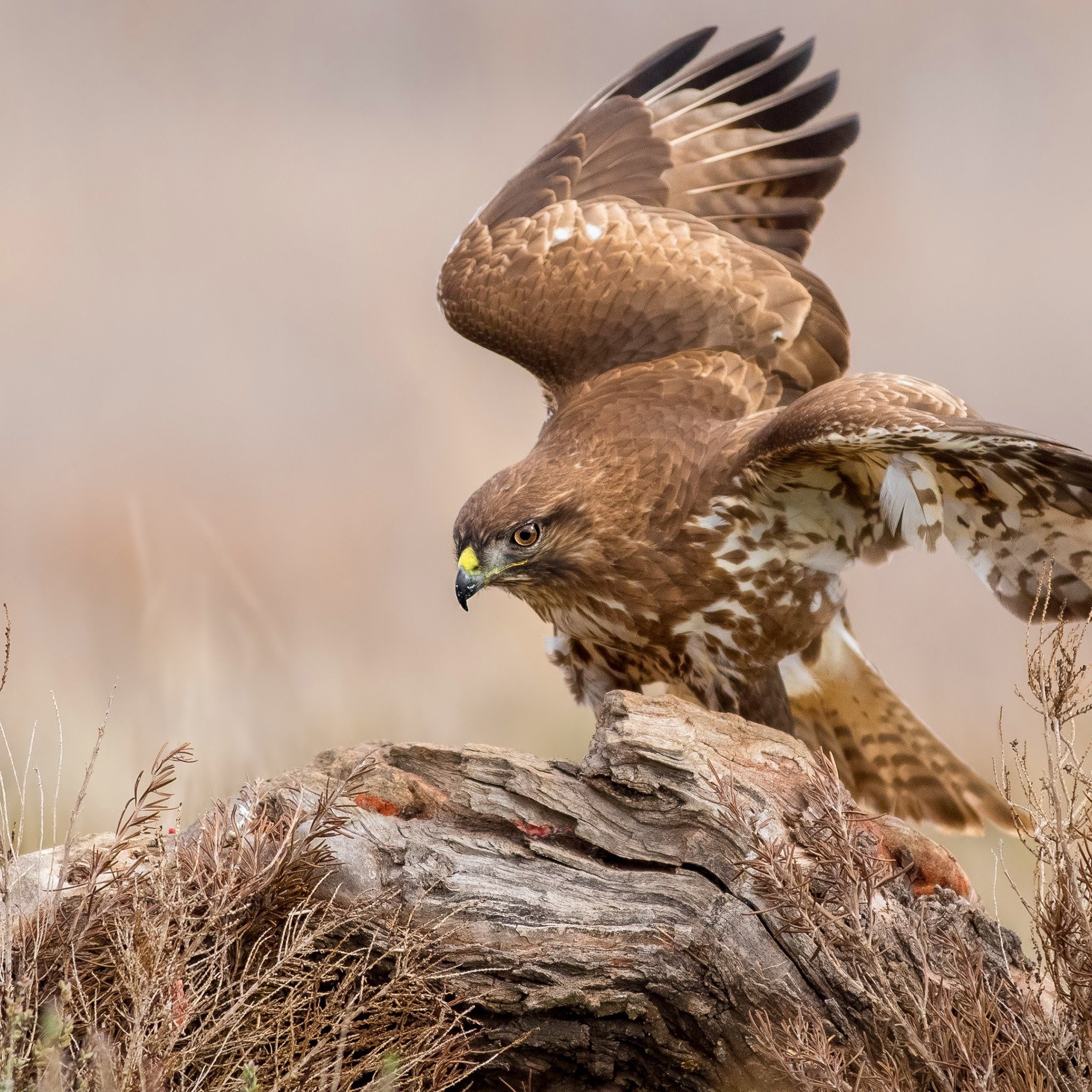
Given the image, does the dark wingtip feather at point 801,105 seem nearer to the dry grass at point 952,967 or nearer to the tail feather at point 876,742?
the tail feather at point 876,742

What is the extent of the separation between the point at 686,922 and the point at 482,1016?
0.52m

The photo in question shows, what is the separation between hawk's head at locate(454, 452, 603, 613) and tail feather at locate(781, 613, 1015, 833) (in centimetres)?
89

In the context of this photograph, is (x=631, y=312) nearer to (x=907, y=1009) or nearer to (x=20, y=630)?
(x=907, y=1009)

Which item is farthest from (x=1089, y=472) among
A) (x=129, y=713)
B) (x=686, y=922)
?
(x=129, y=713)

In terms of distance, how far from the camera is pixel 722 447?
379 cm

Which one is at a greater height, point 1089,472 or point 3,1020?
point 1089,472

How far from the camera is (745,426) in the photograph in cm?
384

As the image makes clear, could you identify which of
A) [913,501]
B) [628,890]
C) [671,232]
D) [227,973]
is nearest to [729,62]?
[671,232]

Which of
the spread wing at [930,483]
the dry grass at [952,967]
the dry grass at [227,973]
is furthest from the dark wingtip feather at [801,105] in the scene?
the dry grass at [227,973]

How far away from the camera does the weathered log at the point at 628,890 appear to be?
2721 millimetres

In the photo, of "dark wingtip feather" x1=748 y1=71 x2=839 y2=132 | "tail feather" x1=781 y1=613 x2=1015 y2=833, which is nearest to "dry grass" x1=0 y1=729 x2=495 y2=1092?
"tail feather" x1=781 y1=613 x2=1015 y2=833

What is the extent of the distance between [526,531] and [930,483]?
45.2 inches

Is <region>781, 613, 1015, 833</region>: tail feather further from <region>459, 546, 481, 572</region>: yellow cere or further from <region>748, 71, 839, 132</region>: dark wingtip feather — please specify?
<region>748, 71, 839, 132</region>: dark wingtip feather

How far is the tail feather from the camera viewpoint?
13.5 ft
